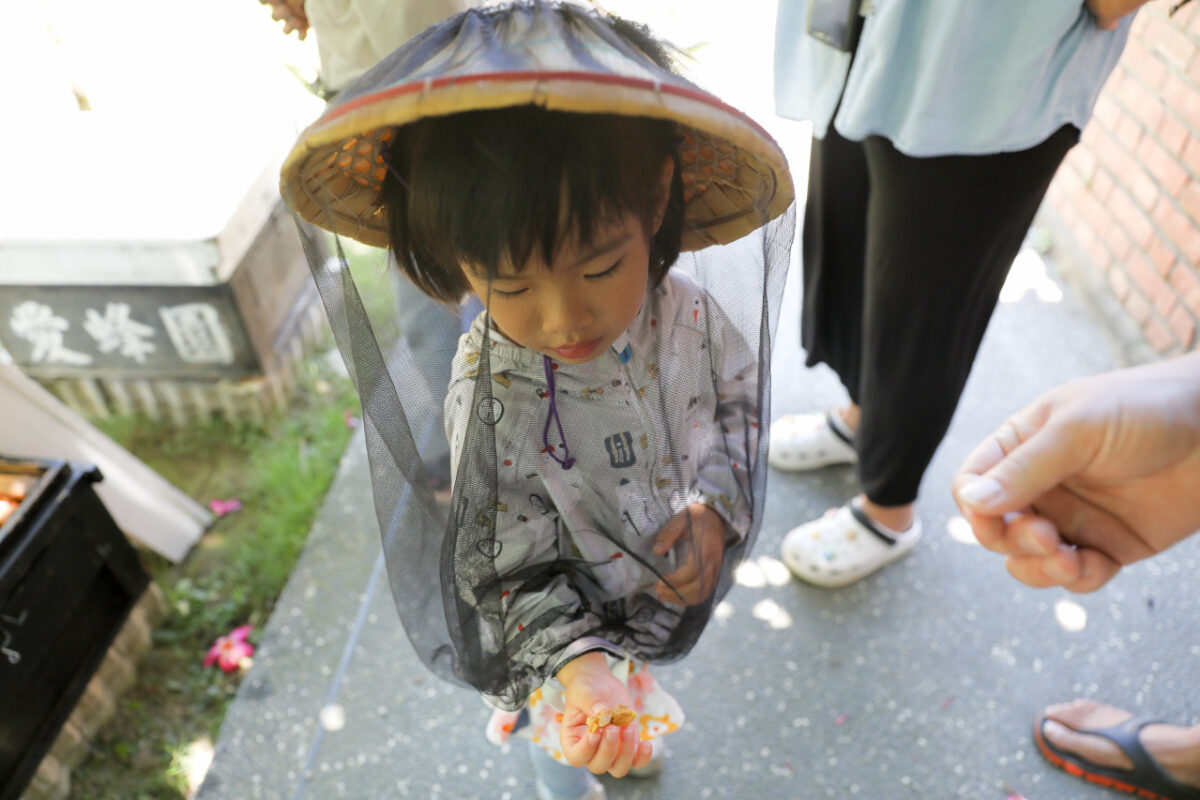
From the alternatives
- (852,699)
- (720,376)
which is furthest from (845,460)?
(720,376)

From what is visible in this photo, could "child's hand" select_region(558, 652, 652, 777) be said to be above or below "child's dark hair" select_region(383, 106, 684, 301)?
below

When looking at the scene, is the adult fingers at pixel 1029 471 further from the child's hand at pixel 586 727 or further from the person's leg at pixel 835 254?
the person's leg at pixel 835 254

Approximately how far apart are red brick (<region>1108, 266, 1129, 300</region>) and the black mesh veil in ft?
7.50

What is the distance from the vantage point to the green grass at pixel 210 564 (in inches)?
77.4

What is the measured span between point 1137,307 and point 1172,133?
57cm

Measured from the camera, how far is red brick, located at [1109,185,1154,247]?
2756 millimetres

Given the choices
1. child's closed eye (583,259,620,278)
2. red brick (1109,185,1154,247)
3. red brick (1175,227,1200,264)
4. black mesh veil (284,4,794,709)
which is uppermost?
child's closed eye (583,259,620,278)

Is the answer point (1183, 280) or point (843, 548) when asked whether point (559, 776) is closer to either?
point (843, 548)

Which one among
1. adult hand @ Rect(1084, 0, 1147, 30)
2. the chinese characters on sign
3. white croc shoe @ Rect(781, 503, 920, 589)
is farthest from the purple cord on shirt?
the chinese characters on sign

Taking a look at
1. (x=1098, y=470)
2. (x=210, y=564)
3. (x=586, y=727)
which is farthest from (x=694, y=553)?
(x=210, y=564)

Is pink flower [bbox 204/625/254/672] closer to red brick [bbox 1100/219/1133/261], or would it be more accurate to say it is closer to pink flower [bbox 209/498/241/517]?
pink flower [bbox 209/498/241/517]

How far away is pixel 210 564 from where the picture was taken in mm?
2402

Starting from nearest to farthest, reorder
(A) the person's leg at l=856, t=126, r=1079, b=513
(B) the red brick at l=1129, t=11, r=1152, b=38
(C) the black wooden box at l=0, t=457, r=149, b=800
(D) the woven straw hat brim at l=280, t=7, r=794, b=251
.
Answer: (D) the woven straw hat brim at l=280, t=7, r=794, b=251
(A) the person's leg at l=856, t=126, r=1079, b=513
(C) the black wooden box at l=0, t=457, r=149, b=800
(B) the red brick at l=1129, t=11, r=1152, b=38

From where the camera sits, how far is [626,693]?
119 cm
